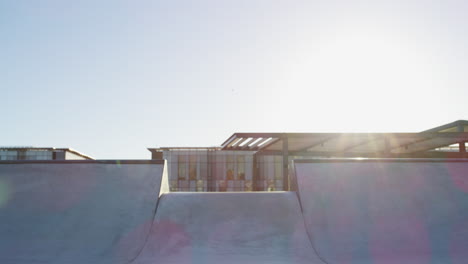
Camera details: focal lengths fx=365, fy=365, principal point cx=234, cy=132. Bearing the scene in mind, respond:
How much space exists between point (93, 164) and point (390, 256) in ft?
23.2

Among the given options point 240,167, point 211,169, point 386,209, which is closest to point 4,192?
point 386,209

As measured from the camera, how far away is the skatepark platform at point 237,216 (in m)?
6.53

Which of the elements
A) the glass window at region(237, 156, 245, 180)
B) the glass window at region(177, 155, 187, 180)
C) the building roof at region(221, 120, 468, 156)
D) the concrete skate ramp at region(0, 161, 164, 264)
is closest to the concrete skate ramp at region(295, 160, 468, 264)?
the concrete skate ramp at region(0, 161, 164, 264)

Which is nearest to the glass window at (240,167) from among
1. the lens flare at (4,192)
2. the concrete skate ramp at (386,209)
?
the concrete skate ramp at (386,209)

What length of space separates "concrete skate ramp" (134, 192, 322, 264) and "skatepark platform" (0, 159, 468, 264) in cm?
2

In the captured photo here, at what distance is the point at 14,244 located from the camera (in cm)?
684

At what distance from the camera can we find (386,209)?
785 centimetres

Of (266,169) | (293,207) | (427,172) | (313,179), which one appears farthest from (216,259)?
(266,169)

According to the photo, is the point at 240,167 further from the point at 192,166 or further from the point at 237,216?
the point at 237,216

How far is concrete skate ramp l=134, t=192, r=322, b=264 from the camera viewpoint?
20.9 ft

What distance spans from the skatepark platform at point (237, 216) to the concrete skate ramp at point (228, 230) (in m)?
0.02

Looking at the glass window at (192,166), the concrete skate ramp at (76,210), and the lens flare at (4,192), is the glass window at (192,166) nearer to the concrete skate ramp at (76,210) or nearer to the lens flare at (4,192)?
the concrete skate ramp at (76,210)

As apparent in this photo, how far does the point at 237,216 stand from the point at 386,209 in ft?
10.5

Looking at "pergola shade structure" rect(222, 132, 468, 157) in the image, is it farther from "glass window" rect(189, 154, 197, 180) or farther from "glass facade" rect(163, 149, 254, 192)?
"glass window" rect(189, 154, 197, 180)
